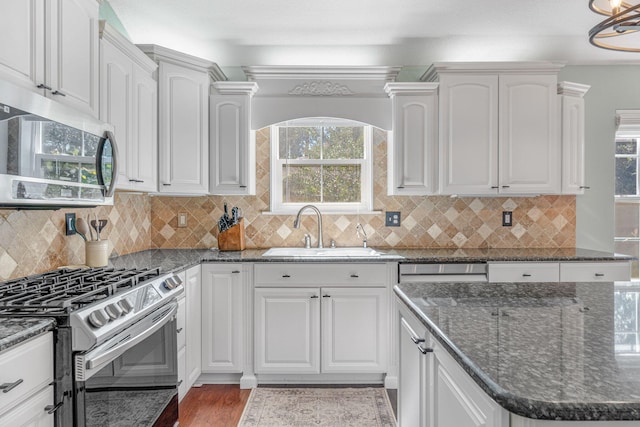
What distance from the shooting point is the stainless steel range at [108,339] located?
1.37m

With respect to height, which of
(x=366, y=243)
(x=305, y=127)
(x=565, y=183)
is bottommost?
(x=366, y=243)

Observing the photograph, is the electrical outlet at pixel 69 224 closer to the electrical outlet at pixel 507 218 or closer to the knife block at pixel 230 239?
the knife block at pixel 230 239

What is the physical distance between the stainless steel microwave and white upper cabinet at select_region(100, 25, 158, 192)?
1.08 ft

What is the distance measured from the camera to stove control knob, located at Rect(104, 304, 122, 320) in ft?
5.07

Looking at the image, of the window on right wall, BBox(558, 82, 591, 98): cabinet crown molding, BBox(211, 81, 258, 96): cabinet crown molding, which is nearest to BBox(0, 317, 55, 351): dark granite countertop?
BBox(211, 81, 258, 96): cabinet crown molding

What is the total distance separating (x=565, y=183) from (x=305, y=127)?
82.2 inches

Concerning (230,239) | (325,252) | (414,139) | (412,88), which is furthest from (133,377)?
(412,88)

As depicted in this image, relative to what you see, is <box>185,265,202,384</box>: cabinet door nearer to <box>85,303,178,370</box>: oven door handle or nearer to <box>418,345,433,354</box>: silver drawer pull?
<box>85,303,178,370</box>: oven door handle

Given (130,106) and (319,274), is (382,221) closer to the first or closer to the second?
(319,274)

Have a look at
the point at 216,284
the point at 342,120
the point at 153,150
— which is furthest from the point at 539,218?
the point at 153,150

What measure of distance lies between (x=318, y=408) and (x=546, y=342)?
1924 mm

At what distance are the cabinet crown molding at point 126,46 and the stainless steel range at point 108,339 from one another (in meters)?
1.26

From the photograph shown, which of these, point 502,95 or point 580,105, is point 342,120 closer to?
point 502,95

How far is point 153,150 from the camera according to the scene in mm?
2908
